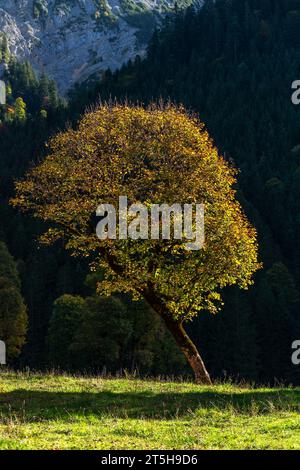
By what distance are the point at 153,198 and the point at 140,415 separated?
13.2m

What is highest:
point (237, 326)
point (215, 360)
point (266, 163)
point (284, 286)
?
point (266, 163)

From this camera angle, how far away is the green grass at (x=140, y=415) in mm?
14805

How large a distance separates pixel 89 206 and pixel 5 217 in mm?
136769

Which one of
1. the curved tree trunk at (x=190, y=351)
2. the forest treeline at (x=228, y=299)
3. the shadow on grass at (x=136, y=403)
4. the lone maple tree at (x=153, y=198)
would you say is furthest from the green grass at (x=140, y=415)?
the forest treeline at (x=228, y=299)

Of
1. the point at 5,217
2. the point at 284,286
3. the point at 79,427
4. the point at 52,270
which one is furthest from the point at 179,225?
the point at 5,217

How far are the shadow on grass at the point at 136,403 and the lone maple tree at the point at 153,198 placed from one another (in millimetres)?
6835

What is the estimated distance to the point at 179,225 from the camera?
2920cm

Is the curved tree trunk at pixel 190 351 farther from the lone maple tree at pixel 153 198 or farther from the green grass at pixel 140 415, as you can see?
the green grass at pixel 140 415

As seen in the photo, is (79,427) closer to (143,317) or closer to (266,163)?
(143,317)

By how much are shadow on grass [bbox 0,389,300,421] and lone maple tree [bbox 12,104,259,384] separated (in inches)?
269

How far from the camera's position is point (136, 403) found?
2242cm

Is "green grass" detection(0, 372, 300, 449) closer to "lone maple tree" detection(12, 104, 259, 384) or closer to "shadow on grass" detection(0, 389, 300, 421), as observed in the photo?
"shadow on grass" detection(0, 389, 300, 421)

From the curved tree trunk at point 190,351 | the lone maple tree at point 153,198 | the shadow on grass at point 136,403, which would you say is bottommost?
the shadow on grass at point 136,403

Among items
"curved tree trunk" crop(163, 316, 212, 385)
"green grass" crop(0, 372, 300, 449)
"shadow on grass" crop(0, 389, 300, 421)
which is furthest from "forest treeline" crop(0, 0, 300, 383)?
"shadow on grass" crop(0, 389, 300, 421)
